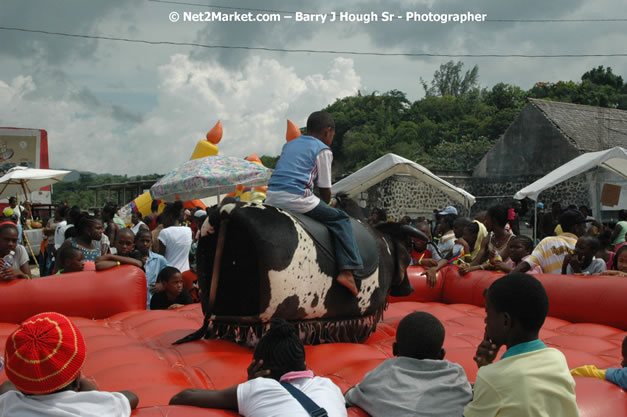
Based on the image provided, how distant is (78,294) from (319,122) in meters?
2.65

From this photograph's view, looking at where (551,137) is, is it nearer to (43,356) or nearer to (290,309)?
(290,309)

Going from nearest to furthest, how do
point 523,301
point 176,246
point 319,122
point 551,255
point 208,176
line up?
point 523,301
point 319,122
point 551,255
point 176,246
point 208,176

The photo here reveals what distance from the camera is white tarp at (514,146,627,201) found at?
9737mm

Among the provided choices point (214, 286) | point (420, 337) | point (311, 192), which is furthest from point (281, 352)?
point (311, 192)

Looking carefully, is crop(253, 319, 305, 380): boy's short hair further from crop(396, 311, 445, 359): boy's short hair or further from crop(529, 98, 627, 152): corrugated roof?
crop(529, 98, 627, 152): corrugated roof

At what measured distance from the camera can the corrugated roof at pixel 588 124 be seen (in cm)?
1928

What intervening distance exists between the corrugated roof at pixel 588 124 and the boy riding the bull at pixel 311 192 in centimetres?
1759

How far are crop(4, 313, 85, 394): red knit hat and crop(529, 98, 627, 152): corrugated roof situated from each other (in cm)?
1981

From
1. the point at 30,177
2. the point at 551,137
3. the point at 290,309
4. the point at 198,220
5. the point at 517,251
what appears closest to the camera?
the point at 290,309

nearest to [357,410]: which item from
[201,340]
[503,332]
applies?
[503,332]

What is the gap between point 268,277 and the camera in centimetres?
350

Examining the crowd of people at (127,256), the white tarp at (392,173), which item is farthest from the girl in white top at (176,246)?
the white tarp at (392,173)

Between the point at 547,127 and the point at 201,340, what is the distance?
19355mm

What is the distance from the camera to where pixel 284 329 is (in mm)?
2533
